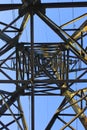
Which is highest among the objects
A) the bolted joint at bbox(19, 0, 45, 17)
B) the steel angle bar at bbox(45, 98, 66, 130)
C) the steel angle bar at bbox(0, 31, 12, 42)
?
the bolted joint at bbox(19, 0, 45, 17)

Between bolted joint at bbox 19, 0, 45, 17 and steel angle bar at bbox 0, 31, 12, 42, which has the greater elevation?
bolted joint at bbox 19, 0, 45, 17

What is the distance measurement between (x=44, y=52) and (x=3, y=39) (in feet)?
25.0

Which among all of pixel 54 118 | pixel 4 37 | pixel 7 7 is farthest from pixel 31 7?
pixel 54 118

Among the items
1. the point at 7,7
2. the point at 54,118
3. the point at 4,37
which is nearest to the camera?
the point at 7,7

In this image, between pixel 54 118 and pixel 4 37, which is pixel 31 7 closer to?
pixel 4 37

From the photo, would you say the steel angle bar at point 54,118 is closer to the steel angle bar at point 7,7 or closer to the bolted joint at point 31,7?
the bolted joint at point 31,7

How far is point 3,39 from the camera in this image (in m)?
16.2

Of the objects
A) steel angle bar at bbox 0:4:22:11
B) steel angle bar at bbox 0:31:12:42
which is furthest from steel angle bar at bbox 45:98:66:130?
steel angle bar at bbox 0:4:22:11

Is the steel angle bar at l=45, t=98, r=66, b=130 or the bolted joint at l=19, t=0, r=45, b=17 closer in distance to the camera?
the bolted joint at l=19, t=0, r=45, b=17

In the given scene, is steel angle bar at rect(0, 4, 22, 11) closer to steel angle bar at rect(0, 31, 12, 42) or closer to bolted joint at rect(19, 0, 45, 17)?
bolted joint at rect(19, 0, 45, 17)

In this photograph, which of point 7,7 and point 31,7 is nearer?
point 31,7

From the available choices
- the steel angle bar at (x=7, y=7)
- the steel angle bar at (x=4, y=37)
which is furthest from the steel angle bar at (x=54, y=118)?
the steel angle bar at (x=7, y=7)

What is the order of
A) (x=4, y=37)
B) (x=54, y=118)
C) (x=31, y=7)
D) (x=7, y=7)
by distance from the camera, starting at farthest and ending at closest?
(x=54, y=118), (x=4, y=37), (x=7, y=7), (x=31, y=7)

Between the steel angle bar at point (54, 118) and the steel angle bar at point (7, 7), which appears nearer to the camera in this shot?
the steel angle bar at point (7, 7)
